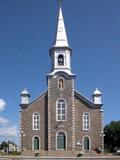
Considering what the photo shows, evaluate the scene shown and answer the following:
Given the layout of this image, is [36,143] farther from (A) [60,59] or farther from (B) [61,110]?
(A) [60,59]

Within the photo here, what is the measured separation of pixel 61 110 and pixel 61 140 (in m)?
4.45

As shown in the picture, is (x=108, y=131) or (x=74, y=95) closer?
(x=74, y=95)

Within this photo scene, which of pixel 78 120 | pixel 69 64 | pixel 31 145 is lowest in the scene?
pixel 31 145

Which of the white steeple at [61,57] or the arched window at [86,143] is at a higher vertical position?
the white steeple at [61,57]

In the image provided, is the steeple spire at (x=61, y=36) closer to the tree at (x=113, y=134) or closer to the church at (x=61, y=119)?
the church at (x=61, y=119)

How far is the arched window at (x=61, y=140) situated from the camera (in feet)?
196

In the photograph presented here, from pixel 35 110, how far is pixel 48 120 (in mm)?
2574

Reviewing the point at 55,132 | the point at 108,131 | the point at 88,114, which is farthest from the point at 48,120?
the point at 108,131

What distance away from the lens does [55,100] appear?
60594 millimetres

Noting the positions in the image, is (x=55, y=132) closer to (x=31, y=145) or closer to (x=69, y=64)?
(x=31, y=145)

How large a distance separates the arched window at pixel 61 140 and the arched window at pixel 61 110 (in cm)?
216

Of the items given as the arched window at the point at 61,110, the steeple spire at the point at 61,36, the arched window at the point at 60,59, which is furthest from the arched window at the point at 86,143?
the steeple spire at the point at 61,36

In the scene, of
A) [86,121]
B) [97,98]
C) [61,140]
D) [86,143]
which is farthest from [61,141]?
[97,98]

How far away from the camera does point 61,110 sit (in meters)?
60.5
